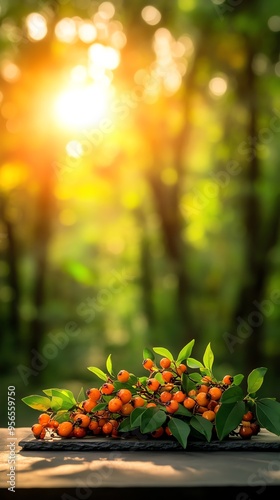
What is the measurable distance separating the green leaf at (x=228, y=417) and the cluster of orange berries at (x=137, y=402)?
Result: 6cm

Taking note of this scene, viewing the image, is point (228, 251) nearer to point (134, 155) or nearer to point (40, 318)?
point (134, 155)

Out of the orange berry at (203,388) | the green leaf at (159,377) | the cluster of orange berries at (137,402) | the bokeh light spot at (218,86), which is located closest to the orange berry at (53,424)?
the cluster of orange berries at (137,402)

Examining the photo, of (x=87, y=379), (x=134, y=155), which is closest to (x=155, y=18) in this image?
(x=134, y=155)

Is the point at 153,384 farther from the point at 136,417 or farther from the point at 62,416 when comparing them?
the point at 62,416

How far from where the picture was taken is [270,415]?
208 cm

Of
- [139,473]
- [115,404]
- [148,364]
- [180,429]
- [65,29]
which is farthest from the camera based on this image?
[65,29]

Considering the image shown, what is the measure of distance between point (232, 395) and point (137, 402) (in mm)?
282

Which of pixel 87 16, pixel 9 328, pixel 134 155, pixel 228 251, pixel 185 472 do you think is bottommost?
pixel 185 472

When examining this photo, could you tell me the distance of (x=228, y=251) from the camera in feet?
37.4

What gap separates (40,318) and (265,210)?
362 centimetres

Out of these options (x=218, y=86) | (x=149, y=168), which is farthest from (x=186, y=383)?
(x=218, y=86)

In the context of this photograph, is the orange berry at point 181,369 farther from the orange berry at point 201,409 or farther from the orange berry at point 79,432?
the orange berry at point 79,432

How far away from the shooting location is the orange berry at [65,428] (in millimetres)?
2176

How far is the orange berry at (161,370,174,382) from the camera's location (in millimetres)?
2199
